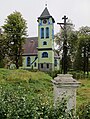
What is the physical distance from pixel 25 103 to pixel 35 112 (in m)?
0.41

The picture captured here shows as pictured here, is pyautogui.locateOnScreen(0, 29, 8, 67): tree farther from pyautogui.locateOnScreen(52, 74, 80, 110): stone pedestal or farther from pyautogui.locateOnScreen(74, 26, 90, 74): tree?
pyautogui.locateOnScreen(52, 74, 80, 110): stone pedestal

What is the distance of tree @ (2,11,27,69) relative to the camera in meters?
29.8

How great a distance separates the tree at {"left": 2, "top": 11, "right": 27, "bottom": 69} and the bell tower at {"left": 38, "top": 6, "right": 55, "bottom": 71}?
23.7ft

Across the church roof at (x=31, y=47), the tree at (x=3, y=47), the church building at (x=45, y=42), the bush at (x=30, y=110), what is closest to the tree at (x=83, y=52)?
the church building at (x=45, y=42)

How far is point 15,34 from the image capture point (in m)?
29.8

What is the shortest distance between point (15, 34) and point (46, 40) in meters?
8.24

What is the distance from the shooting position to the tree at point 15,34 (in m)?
29.8

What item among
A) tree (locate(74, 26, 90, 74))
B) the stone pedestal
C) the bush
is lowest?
the bush

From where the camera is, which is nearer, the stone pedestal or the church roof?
the stone pedestal

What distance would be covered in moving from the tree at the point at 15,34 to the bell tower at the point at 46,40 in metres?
7.22

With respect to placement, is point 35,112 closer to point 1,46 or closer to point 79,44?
point 1,46

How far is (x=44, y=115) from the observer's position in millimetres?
4000

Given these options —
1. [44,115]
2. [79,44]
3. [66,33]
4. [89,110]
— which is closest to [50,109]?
[44,115]

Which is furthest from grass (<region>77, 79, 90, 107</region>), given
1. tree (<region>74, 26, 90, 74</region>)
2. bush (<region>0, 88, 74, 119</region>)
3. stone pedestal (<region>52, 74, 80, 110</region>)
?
tree (<region>74, 26, 90, 74</region>)
